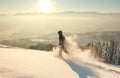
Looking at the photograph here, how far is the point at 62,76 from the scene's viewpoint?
12883mm

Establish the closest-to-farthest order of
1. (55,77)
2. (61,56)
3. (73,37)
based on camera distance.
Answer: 1. (55,77)
2. (61,56)
3. (73,37)

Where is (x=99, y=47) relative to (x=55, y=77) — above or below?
below

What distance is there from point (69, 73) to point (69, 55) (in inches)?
281

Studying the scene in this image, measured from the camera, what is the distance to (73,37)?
22.4 metres

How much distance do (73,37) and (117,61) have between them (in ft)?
166

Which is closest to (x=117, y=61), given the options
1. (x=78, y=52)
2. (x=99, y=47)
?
(x=99, y=47)

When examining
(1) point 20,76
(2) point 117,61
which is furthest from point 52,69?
(2) point 117,61

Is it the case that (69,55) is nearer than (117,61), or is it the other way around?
(69,55)

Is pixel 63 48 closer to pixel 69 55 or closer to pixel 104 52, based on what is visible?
pixel 69 55

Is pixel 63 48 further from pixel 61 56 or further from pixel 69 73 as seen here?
pixel 69 73

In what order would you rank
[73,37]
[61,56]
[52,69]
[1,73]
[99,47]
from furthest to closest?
[99,47]
[73,37]
[61,56]
[52,69]
[1,73]

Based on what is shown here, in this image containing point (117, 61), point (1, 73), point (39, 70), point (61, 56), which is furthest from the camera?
point (117, 61)

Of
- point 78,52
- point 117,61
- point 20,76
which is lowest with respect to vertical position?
point 117,61

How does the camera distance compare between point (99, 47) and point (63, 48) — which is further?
point (99, 47)
